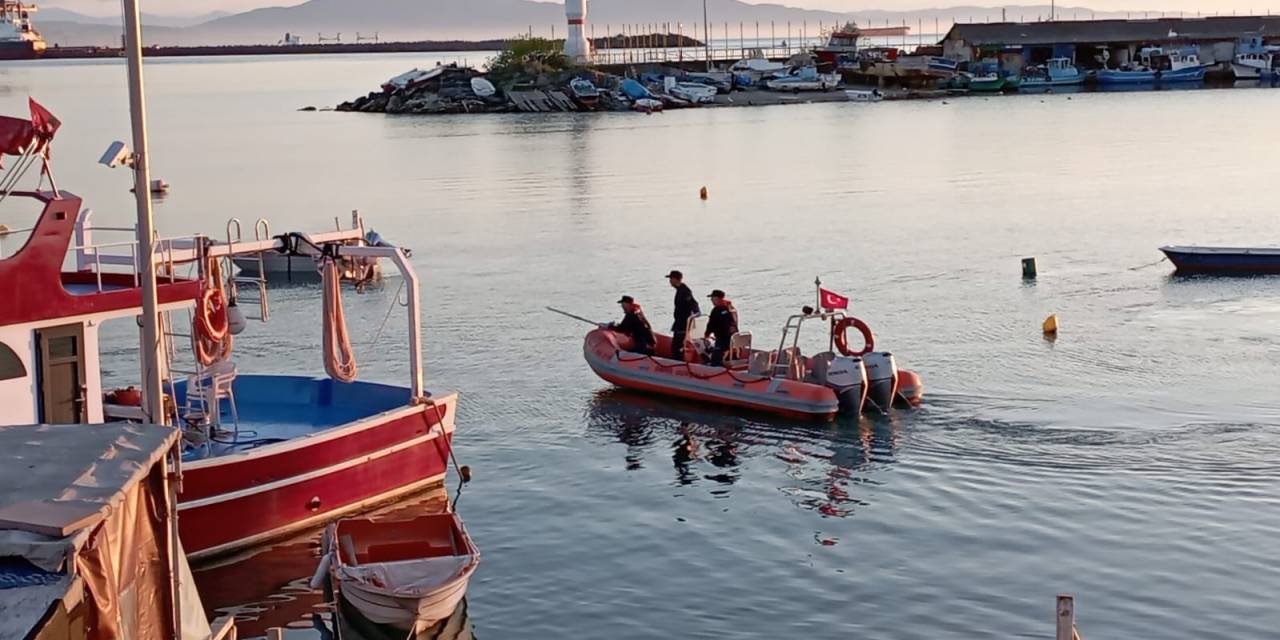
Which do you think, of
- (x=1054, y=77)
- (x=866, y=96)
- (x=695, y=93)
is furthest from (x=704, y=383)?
(x=1054, y=77)

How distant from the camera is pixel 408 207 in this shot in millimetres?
57000

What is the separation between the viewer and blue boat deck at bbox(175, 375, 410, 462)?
2006 cm

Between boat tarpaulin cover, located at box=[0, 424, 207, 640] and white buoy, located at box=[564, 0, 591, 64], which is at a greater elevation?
white buoy, located at box=[564, 0, 591, 64]

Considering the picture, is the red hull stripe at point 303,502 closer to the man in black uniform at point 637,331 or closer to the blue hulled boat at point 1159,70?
the man in black uniform at point 637,331

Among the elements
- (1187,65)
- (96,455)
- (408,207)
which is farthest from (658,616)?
(1187,65)

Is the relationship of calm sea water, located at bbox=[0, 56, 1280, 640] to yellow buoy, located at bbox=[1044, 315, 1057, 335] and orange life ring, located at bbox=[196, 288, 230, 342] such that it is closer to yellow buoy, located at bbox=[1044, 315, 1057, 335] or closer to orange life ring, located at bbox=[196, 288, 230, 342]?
yellow buoy, located at bbox=[1044, 315, 1057, 335]

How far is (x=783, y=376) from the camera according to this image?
2431cm

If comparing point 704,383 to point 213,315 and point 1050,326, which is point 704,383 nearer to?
point 213,315

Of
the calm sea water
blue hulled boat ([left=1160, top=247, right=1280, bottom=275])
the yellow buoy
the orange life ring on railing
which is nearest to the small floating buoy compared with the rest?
the calm sea water

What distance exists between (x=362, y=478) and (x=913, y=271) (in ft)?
74.2

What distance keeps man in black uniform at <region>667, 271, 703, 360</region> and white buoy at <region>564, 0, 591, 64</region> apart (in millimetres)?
109097

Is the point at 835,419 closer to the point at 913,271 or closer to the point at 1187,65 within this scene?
the point at 913,271

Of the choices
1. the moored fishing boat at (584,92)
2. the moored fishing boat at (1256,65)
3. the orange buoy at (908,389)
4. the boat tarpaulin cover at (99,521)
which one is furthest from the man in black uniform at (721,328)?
the moored fishing boat at (1256,65)

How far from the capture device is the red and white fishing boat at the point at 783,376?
23.6 metres
